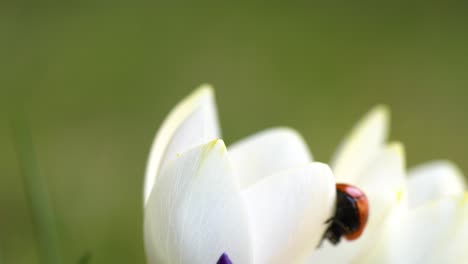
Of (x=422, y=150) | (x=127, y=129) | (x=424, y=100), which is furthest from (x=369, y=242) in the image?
(x=424, y=100)

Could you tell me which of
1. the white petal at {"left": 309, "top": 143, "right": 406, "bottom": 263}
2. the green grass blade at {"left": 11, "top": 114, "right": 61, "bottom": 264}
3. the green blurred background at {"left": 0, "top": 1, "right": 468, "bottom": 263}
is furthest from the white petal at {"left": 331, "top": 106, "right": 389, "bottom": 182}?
the green blurred background at {"left": 0, "top": 1, "right": 468, "bottom": 263}

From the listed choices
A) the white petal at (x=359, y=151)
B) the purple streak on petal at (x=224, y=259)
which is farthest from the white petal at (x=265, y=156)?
the purple streak on petal at (x=224, y=259)

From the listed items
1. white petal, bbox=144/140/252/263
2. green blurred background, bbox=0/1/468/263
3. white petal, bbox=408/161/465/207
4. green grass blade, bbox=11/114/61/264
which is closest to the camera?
white petal, bbox=144/140/252/263

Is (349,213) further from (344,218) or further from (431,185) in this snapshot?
(431,185)

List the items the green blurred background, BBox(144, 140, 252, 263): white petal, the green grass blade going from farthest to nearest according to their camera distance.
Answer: the green blurred background < the green grass blade < BBox(144, 140, 252, 263): white petal

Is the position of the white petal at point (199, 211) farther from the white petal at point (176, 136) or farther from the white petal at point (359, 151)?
the white petal at point (359, 151)

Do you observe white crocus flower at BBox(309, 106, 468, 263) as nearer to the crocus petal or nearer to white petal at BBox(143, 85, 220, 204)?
the crocus petal

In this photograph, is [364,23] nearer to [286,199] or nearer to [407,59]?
[407,59]
